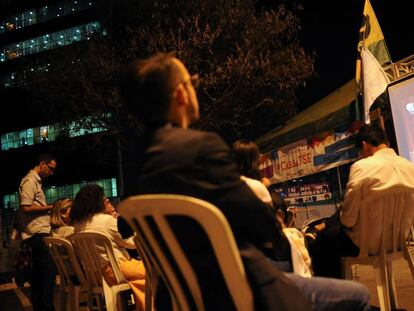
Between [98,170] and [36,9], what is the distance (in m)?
15.1

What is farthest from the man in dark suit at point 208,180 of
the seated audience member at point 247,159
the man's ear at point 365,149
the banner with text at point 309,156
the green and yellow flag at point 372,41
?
the green and yellow flag at point 372,41

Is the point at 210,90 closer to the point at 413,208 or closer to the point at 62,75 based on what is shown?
the point at 62,75

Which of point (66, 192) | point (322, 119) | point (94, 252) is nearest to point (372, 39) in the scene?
point (322, 119)

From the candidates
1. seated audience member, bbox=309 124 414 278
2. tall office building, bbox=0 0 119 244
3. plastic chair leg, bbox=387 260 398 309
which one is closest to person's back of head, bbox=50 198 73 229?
seated audience member, bbox=309 124 414 278

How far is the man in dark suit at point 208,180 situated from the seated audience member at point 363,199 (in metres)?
1.58

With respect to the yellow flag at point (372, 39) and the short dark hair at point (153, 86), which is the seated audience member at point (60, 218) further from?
the yellow flag at point (372, 39)

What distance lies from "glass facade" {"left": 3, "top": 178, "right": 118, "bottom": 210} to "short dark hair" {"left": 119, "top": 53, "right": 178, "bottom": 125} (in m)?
28.2

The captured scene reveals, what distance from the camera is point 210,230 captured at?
4.57 ft

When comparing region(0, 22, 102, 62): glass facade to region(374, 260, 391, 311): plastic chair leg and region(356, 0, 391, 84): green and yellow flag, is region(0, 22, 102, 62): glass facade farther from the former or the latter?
region(374, 260, 391, 311): plastic chair leg

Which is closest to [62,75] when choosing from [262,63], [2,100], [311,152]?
[262,63]

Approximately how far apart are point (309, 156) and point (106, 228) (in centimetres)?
573

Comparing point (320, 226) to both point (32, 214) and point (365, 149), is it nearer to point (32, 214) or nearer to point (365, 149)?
point (365, 149)

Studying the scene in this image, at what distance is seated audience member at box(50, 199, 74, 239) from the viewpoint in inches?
204

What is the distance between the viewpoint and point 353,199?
10.4ft
